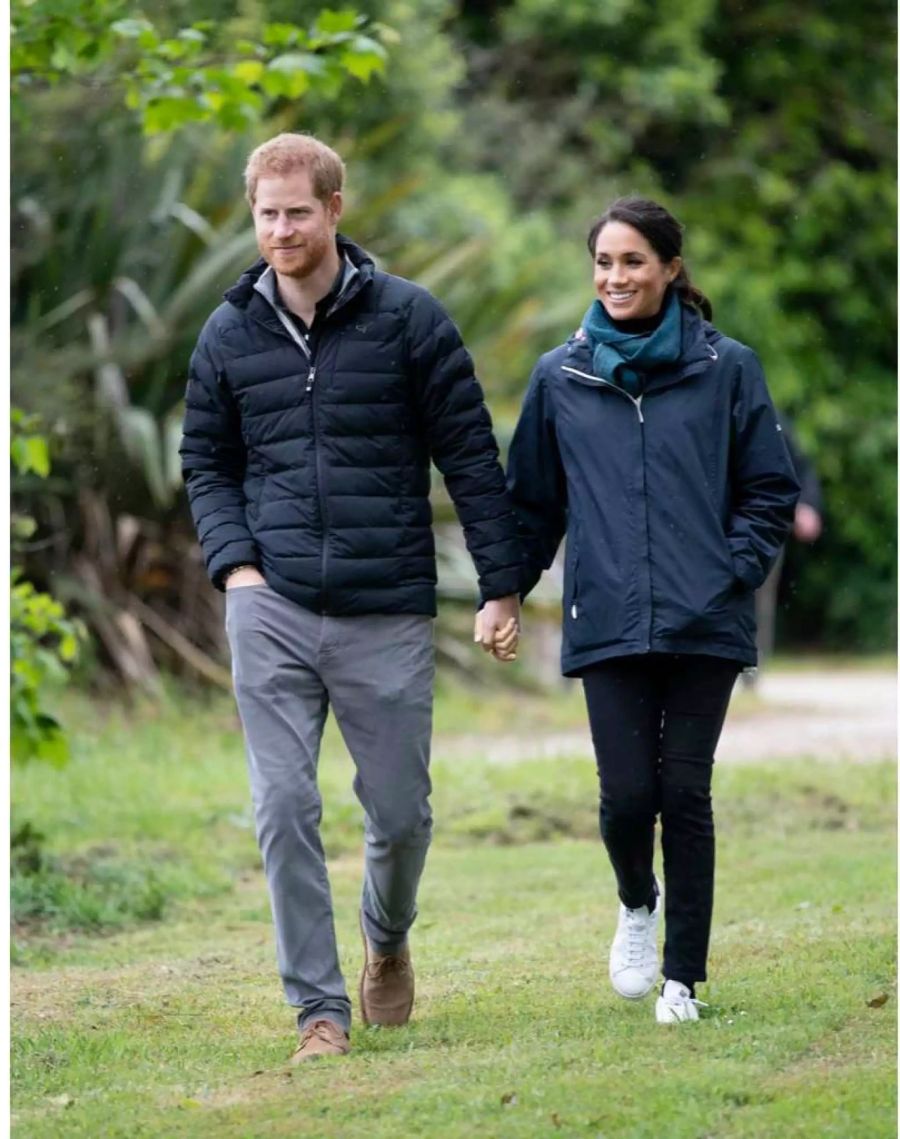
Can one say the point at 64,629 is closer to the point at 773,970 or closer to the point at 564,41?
the point at 773,970

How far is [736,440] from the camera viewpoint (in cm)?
550

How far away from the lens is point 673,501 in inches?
213

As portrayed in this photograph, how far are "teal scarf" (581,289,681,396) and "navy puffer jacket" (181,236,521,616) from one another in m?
0.32

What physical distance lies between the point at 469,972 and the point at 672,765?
1.37m

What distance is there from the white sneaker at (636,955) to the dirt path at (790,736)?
6106 millimetres

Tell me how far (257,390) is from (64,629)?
302 cm

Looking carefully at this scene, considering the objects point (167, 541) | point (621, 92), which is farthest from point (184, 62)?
point (621, 92)

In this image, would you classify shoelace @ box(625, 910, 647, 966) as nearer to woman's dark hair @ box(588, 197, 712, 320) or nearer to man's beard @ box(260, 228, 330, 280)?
woman's dark hair @ box(588, 197, 712, 320)

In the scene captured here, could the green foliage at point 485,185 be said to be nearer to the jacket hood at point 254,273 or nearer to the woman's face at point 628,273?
the jacket hood at point 254,273

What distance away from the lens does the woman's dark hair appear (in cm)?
552

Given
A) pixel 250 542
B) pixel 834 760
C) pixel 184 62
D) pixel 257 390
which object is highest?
pixel 184 62

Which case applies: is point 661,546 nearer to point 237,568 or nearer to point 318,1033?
point 237,568

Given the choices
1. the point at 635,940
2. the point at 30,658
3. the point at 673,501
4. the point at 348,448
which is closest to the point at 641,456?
the point at 673,501

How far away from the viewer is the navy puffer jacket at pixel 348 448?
5336 mm
